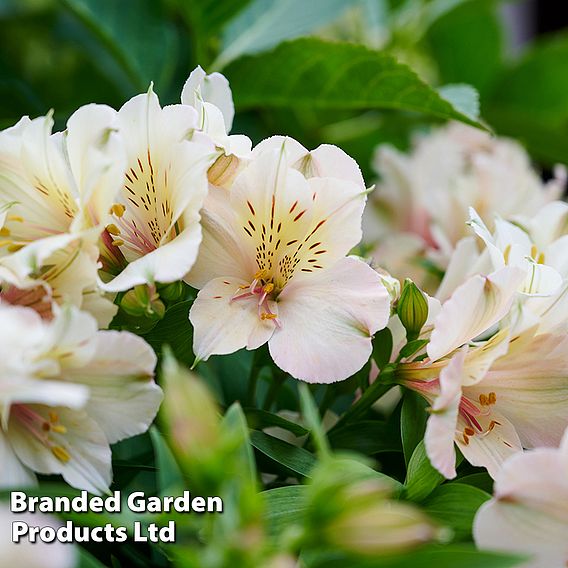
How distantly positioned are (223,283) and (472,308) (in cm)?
11

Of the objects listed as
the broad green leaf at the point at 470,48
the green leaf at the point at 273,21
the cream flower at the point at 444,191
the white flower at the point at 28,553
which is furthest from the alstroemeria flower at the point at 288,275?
the broad green leaf at the point at 470,48

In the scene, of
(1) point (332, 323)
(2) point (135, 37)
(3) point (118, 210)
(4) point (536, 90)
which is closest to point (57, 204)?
(3) point (118, 210)

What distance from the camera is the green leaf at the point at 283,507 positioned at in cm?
32

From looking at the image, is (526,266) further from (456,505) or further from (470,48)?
(470,48)

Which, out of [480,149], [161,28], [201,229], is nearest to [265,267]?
[201,229]

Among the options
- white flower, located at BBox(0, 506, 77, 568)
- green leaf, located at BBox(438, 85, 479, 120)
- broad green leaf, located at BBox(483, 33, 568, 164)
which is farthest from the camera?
broad green leaf, located at BBox(483, 33, 568, 164)

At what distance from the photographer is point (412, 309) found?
1.26 ft

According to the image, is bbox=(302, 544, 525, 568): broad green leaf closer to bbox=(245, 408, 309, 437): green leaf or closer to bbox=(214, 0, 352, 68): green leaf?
bbox=(245, 408, 309, 437): green leaf

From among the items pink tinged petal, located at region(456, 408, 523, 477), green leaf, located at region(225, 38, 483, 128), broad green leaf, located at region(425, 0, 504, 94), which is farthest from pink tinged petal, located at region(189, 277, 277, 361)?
broad green leaf, located at region(425, 0, 504, 94)

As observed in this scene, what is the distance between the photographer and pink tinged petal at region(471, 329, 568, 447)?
376 mm

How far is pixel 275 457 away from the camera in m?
0.37

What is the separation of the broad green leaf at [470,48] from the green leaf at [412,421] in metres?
0.68

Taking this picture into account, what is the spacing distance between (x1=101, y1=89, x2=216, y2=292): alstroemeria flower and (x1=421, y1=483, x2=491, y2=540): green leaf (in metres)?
0.15

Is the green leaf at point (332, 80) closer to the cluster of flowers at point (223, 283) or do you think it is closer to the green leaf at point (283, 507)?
the cluster of flowers at point (223, 283)
